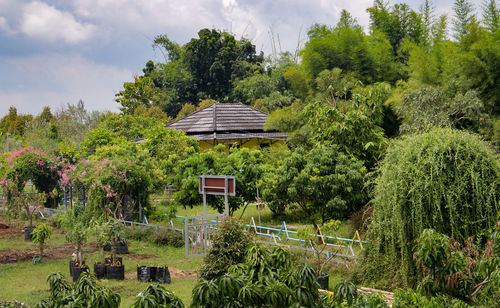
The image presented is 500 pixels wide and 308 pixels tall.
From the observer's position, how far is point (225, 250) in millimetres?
8117

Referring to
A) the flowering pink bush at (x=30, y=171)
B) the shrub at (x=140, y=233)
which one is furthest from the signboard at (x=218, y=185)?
the flowering pink bush at (x=30, y=171)

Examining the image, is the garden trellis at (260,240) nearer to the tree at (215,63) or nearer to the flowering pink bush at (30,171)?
the flowering pink bush at (30,171)

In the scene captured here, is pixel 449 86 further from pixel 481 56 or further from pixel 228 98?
pixel 228 98

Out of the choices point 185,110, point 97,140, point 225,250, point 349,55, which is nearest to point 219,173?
point 349,55

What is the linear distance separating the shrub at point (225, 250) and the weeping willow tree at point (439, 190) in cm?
273

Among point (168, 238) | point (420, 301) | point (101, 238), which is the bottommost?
point (168, 238)

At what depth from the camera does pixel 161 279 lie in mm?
10070

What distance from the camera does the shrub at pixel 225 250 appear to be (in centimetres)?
809

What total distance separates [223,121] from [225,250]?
20.1 meters

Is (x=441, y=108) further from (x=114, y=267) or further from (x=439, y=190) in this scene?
(x=114, y=267)

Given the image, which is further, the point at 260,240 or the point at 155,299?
the point at 260,240

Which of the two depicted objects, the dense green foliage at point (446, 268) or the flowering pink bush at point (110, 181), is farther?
the flowering pink bush at point (110, 181)

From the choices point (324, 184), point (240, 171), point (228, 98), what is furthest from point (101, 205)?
point (228, 98)

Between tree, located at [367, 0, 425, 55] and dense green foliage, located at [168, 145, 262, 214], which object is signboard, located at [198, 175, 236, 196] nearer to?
dense green foliage, located at [168, 145, 262, 214]
